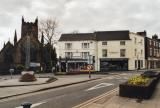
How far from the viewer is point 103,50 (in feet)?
272

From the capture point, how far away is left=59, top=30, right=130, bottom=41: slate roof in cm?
8206

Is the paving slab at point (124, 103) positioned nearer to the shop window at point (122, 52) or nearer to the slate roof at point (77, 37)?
the shop window at point (122, 52)

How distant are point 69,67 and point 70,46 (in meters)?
5.76

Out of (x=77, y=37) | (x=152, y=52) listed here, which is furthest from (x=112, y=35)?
(x=152, y=52)

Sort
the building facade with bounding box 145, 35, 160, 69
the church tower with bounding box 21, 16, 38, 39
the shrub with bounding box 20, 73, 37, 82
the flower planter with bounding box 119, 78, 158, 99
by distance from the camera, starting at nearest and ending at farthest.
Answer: the flower planter with bounding box 119, 78, 158, 99 → the shrub with bounding box 20, 73, 37, 82 → the building facade with bounding box 145, 35, 160, 69 → the church tower with bounding box 21, 16, 38, 39

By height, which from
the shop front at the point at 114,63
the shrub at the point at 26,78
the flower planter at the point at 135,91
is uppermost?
the shop front at the point at 114,63

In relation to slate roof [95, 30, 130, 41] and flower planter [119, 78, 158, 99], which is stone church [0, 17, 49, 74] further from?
flower planter [119, 78, 158, 99]

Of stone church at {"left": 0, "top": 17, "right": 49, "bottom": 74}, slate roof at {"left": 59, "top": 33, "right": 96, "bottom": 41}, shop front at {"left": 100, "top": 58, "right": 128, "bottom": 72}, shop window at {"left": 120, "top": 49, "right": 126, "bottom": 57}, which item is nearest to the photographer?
shop front at {"left": 100, "top": 58, "right": 128, "bottom": 72}

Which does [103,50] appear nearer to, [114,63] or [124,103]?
[114,63]

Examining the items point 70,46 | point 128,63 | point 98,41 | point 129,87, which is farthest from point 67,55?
point 129,87

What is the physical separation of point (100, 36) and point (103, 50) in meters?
4.09

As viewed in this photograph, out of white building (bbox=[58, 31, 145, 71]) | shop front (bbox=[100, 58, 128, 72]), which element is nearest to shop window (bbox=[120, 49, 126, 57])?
white building (bbox=[58, 31, 145, 71])

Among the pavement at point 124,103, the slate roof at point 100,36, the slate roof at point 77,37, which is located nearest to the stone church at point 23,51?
the slate roof at point 77,37

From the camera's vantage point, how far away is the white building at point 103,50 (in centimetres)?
8088
